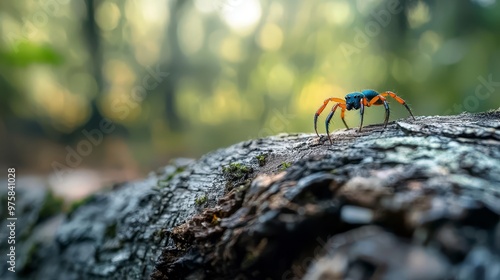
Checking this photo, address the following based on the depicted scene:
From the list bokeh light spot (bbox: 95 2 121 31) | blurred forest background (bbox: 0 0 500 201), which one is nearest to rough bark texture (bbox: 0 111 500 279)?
blurred forest background (bbox: 0 0 500 201)

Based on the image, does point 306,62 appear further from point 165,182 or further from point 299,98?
point 165,182

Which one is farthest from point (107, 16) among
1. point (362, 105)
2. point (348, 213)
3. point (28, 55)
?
point (348, 213)

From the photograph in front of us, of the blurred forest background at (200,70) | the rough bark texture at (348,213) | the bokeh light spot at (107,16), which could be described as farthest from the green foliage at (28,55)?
the rough bark texture at (348,213)

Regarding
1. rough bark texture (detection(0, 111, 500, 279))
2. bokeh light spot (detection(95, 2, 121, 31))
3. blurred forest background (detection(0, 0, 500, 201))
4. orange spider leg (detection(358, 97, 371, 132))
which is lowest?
rough bark texture (detection(0, 111, 500, 279))

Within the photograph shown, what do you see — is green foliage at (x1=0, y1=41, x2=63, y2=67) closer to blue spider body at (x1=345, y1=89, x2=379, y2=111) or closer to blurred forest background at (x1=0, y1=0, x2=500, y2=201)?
blurred forest background at (x1=0, y1=0, x2=500, y2=201)

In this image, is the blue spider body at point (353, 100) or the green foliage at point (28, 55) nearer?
the blue spider body at point (353, 100)

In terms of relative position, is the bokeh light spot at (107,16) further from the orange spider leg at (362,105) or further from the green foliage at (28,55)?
the orange spider leg at (362,105)
